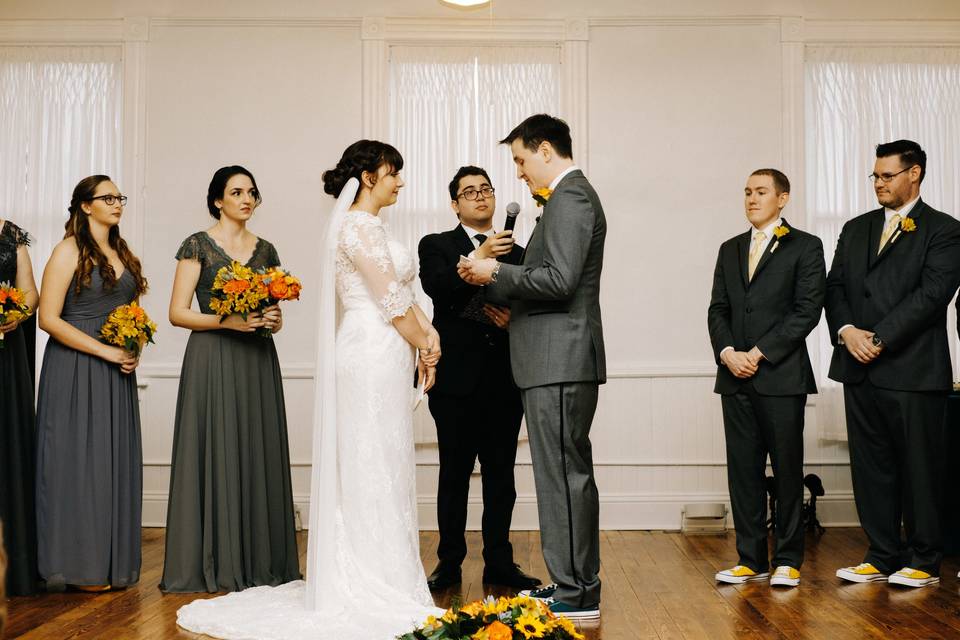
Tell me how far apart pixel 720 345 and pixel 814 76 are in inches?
104

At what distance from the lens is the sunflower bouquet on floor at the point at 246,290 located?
4270mm

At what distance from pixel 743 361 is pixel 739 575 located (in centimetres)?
99

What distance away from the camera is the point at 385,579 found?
368 cm

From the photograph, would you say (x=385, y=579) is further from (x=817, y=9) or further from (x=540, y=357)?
(x=817, y=9)

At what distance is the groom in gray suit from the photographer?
3594 millimetres

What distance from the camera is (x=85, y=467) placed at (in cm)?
436

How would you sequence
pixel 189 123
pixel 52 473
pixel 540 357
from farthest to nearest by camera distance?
pixel 189 123 → pixel 52 473 → pixel 540 357

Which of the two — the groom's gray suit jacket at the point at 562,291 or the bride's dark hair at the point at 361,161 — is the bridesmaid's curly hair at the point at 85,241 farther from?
the groom's gray suit jacket at the point at 562,291

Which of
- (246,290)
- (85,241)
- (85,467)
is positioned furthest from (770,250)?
(85,467)

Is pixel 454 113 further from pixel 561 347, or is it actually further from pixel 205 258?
pixel 561 347

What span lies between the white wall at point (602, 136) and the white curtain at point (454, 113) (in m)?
0.15

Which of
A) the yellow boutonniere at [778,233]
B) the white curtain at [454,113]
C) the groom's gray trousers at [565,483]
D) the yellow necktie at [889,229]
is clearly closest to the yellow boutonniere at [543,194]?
the groom's gray trousers at [565,483]

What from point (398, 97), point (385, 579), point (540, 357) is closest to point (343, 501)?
point (385, 579)

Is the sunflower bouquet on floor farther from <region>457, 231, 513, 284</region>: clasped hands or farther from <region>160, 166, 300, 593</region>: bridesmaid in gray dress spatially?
<region>457, 231, 513, 284</region>: clasped hands
